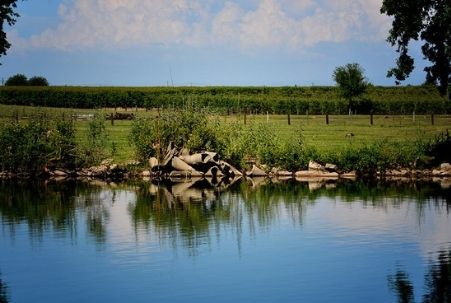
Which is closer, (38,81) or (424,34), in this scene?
(424,34)

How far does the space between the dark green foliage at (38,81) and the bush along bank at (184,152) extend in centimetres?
12048

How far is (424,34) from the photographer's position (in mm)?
49375

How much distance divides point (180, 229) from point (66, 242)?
464cm

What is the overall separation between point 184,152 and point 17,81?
125 meters

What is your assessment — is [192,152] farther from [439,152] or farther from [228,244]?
[228,244]

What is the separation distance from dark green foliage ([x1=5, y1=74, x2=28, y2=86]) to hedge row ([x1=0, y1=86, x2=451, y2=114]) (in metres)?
25.2

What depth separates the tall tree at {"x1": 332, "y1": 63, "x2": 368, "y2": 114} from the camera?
127 metres

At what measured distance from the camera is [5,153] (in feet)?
175

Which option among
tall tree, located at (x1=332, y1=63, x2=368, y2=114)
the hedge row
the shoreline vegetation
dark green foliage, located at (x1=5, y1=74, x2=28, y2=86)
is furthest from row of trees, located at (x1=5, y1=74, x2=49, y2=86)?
the shoreline vegetation

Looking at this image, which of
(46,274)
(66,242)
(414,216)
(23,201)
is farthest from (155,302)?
(23,201)

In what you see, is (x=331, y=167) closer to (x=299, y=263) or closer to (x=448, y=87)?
(x=448, y=87)

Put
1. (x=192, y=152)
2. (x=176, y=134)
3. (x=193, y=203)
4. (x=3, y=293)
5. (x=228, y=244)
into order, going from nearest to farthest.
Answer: (x=3, y=293)
(x=228, y=244)
(x=193, y=203)
(x=192, y=152)
(x=176, y=134)

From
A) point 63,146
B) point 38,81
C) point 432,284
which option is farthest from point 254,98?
point 432,284

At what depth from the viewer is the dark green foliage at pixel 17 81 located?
169900 millimetres
